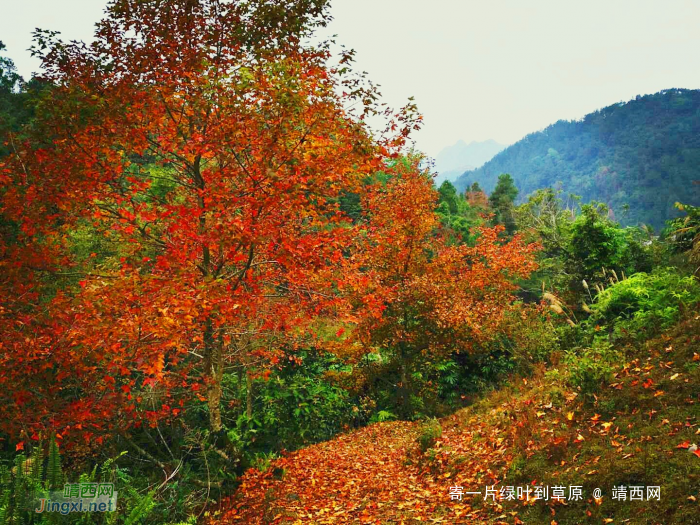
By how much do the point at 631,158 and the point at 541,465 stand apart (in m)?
132

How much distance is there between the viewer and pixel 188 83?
537 centimetres

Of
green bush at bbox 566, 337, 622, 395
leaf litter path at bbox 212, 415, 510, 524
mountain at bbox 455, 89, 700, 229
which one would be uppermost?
mountain at bbox 455, 89, 700, 229

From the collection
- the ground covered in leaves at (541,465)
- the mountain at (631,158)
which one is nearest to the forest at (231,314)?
the ground covered in leaves at (541,465)

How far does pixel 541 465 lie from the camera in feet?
17.0

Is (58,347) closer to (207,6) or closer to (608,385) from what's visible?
(207,6)

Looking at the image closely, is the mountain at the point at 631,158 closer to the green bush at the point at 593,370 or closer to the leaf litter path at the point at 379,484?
the green bush at the point at 593,370

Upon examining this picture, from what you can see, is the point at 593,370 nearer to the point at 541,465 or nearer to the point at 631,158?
the point at 541,465

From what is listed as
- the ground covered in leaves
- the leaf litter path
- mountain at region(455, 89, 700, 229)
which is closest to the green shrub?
the ground covered in leaves

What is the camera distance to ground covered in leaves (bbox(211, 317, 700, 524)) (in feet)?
13.7

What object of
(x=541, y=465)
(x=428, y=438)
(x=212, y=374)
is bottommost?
(x=428, y=438)

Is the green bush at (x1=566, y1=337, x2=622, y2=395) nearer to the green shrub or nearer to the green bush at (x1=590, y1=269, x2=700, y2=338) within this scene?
Result: the green bush at (x1=590, y1=269, x2=700, y2=338)

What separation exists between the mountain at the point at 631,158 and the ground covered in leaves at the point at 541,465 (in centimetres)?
7649

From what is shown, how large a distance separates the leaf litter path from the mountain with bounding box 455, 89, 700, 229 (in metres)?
77.2

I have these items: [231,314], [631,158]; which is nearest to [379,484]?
[231,314]
